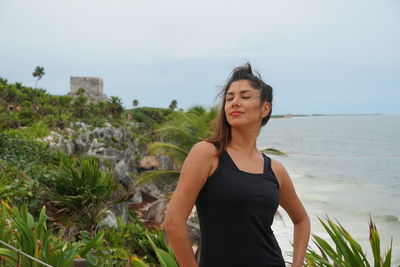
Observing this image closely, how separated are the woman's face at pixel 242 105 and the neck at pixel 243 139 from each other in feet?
0.12

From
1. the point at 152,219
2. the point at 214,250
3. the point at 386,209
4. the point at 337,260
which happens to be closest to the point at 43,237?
the point at 214,250

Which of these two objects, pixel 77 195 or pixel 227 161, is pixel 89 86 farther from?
pixel 227 161

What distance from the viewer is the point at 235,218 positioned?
1556mm

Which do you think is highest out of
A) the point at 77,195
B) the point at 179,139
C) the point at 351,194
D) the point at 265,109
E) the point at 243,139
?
the point at 265,109

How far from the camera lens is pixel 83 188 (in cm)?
728

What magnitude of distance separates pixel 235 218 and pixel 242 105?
1.56 feet

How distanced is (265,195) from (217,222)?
22cm

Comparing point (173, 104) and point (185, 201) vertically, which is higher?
point (173, 104)

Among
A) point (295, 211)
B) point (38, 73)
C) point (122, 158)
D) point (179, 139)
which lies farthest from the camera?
point (38, 73)

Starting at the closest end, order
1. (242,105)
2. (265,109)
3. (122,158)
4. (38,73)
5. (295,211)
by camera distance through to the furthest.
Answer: (242,105) → (265,109) → (295,211) → (122,158) → (38,73)

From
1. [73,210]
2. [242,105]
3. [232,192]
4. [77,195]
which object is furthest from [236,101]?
[73,210]

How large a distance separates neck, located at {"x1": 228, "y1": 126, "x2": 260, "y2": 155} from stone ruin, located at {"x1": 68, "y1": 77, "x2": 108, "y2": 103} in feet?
125

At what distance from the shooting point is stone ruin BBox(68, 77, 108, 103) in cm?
3884

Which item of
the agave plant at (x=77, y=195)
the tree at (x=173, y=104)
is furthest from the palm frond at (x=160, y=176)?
the tree at (x=173, y=104)
